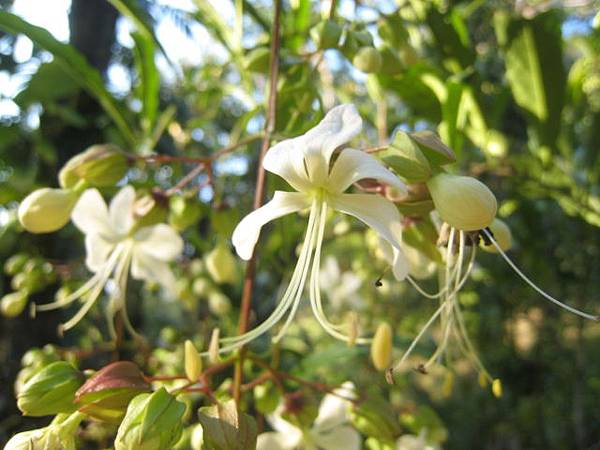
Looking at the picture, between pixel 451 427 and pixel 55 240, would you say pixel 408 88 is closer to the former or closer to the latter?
pixel 55 240

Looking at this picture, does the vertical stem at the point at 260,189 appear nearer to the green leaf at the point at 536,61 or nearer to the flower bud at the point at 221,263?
the flower bud at the point at 221,263

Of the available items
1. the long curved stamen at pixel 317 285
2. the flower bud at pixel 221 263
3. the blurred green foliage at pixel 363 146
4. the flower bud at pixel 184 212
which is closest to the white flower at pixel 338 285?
the blurred green foliage at pixel 363 146

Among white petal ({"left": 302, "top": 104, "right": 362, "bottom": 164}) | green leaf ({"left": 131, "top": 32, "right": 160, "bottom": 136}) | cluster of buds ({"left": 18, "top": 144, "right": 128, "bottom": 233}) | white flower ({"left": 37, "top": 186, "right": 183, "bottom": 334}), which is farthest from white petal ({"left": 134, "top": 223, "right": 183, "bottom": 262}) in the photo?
white petal ({"left": 302, "top": 104, "right": 362, "bottom": 164})

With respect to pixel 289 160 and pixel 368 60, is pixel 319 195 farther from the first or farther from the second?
pixel 368 60

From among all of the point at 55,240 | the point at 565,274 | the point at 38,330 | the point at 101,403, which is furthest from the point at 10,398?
the point at 565,274

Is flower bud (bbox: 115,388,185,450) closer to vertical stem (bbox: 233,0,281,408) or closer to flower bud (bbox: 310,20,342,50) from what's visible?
vertical stem (bbox: 233,0,281,408)

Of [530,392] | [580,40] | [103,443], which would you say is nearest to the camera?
[103,443]

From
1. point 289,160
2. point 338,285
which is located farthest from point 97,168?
point 338,285
